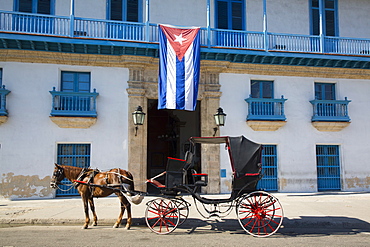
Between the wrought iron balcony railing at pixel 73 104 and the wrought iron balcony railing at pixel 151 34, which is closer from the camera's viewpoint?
the wrought iron balcony railing at pixel 73 104

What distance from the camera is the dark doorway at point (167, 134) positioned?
65.4 ft

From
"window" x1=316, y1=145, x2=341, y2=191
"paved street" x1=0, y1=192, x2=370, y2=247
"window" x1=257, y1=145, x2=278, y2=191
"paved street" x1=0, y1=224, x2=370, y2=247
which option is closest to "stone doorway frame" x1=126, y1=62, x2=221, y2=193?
"window" x1=257, y1=145, x2=278, y2=191

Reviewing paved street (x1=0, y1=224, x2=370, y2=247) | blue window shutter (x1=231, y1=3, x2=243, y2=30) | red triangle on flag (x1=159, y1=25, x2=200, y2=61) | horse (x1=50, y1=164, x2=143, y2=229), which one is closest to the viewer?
paved street (x1=0, y1=224, x2=370, y2=247)

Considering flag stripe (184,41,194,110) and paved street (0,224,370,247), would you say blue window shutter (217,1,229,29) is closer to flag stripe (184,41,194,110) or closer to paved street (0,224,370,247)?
flag stripe (184,41,194,110)

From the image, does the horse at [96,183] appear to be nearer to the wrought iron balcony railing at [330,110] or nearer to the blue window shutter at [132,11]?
the blue window shutter at [132,11]

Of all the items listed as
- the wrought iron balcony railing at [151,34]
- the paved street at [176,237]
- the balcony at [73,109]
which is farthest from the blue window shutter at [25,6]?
the paved street at [176,237]

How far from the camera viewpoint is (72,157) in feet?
41.4

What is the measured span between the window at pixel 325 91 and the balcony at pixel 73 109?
9.84 meters

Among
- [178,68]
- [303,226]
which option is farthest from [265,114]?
[303,226]

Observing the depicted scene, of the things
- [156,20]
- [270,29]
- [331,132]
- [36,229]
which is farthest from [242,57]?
[36,229]

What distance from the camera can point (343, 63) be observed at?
1460cm

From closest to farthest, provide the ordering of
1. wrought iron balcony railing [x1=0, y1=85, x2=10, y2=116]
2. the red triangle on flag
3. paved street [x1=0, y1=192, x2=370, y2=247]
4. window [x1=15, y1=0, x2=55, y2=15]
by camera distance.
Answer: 1. paved street [x1=0, y1=192, x2=370, y2=247]
2. wrought iron balcony railing [x1=0, y1=85, x2=10, y2=116]
3. the red triangle on flag
4. window [x1=15, y1=0, x2=55, y2=15]

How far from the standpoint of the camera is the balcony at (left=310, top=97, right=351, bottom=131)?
46.5ft

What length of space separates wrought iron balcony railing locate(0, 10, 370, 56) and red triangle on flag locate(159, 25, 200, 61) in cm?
82
